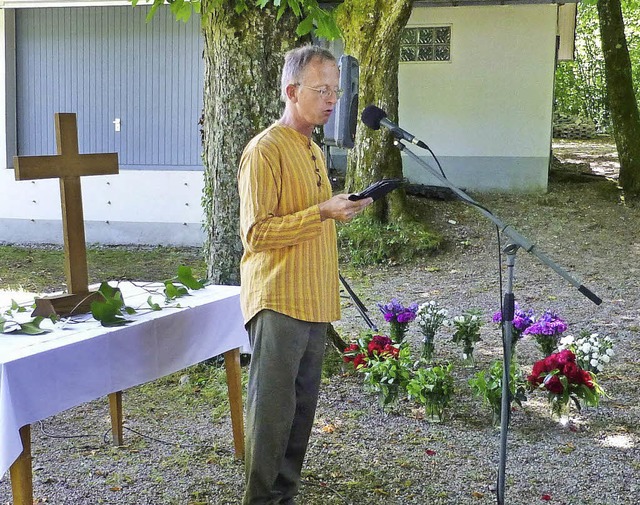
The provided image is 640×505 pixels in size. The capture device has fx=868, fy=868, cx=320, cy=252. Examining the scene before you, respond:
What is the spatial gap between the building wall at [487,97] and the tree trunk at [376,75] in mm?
2248

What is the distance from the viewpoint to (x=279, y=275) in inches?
134

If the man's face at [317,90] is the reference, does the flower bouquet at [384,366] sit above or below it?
below

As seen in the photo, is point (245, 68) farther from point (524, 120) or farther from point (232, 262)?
point (524, 120)

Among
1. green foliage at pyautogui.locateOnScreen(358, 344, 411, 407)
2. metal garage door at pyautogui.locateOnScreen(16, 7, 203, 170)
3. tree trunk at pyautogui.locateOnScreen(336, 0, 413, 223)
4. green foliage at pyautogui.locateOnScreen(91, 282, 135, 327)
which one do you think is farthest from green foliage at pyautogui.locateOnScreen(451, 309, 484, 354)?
metal garage door at pyautogui.locateOnScreen(16, 7, 203, 170)

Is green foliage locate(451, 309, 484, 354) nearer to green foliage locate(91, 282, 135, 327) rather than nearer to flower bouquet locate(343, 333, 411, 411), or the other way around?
flower bouquet locate(343, 333, 411, 411)

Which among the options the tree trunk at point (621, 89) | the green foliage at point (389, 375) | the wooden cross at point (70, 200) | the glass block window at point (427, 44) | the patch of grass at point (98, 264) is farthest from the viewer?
the glass block window at point (427, 44)

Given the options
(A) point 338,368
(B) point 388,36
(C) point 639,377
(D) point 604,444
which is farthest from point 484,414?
(B) point 388,36

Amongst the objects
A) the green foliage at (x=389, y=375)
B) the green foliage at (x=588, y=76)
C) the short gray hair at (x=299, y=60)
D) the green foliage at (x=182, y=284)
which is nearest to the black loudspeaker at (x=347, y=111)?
the short gray hair at (x=299, y=60)

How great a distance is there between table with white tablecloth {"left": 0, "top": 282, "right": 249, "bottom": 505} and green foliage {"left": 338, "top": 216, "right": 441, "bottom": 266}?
6422mm

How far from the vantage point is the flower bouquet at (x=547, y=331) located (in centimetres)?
574

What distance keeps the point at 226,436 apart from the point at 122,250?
25.3ft

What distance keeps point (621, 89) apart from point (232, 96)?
392 inches

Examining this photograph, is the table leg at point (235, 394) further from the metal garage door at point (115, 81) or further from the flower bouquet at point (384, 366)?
the metal garage door at point (115, 81)

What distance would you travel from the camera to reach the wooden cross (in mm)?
3752
